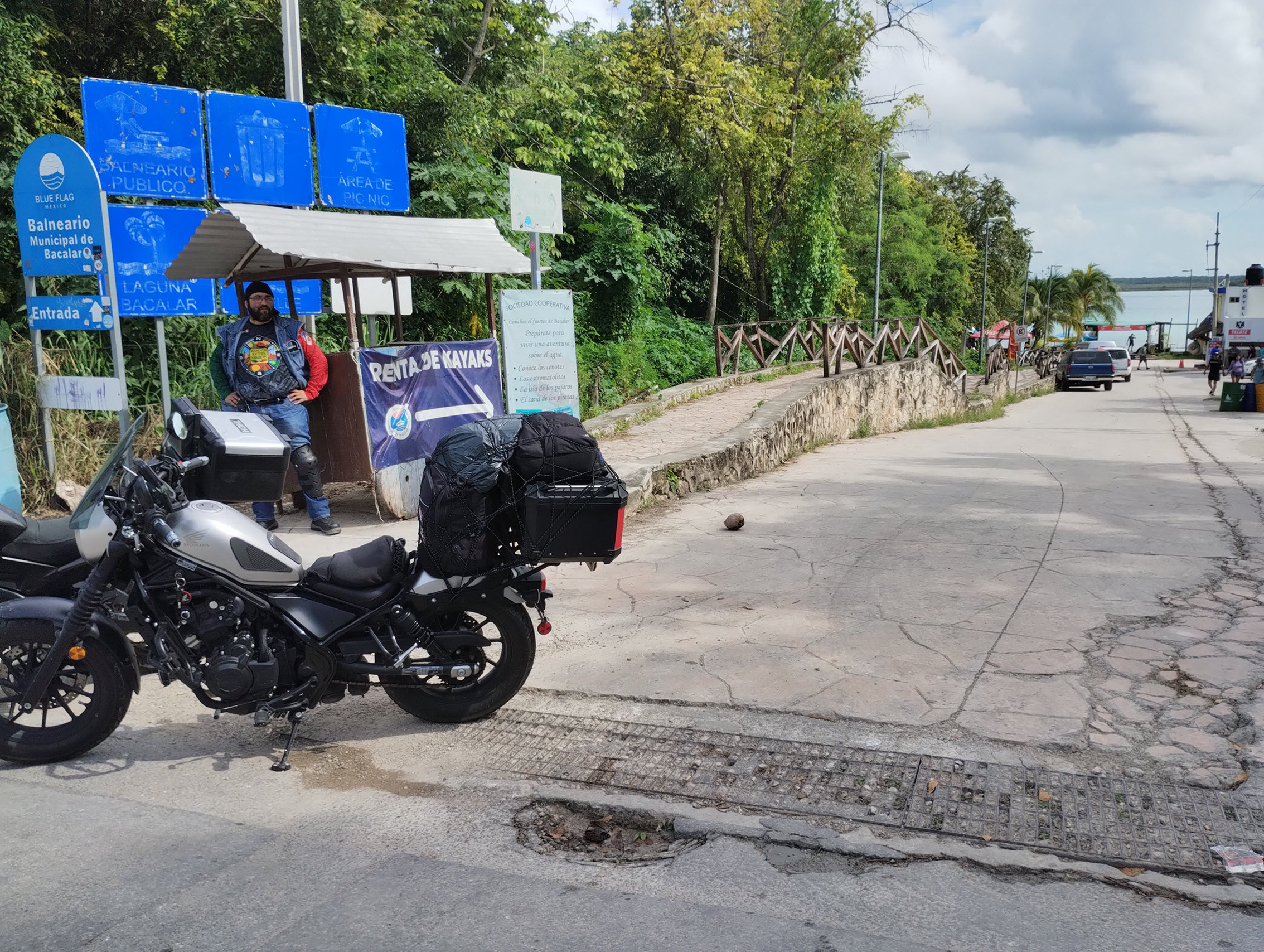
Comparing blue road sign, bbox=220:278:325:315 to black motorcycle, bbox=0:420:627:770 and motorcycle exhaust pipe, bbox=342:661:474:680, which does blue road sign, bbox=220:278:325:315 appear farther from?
motorcycle exhaust pipe, bbox=342:661:474:680

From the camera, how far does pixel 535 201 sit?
955 cm

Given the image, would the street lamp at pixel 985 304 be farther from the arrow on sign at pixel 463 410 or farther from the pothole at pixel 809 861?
the pothole at pixel 809 861

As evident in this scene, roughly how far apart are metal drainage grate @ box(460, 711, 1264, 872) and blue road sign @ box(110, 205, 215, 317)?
6645mm

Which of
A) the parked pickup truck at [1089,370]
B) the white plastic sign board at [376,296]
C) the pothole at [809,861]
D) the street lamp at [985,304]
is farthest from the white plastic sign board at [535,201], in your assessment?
the street lamp at [985,304]

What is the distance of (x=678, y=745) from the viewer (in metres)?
4.21

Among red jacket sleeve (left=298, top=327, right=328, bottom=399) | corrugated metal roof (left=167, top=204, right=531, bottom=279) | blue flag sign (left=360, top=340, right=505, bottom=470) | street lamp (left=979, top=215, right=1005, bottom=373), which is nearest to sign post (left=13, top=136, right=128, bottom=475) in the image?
corrugated metal roof (left=167, top=204, right=531, bottom=279)

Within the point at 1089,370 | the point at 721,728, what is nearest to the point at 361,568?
the point at 721,728

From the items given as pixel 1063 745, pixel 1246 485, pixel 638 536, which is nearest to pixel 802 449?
pixel 1246 485

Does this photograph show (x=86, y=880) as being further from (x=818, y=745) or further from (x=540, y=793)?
(x=818, y=745)

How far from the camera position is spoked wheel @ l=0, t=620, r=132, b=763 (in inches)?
154

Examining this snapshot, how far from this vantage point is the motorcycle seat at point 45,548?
437cm

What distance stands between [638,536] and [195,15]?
10.4 meters

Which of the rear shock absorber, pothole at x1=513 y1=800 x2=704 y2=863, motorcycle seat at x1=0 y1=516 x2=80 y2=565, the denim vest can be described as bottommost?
pothole at x1=513 y1=800 x2=704 y2=863

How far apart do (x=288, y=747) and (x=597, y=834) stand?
1.31 m
